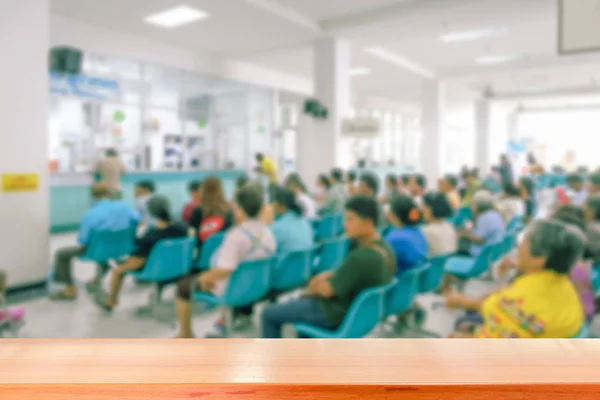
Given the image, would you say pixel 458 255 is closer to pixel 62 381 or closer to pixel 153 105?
pixel 62 381

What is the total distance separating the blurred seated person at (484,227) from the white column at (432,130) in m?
8.00

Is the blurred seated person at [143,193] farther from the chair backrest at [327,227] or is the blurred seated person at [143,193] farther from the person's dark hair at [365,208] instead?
the person's dark hair at [365,208]

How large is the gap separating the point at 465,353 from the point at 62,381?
18.5 inches

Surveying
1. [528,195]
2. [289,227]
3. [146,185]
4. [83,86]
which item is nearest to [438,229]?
[289,227]

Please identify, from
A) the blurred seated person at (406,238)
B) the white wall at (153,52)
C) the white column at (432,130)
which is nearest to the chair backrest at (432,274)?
the blurred seated person at (406,238)

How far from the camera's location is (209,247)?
146 inches

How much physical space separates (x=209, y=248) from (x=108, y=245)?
0.89m

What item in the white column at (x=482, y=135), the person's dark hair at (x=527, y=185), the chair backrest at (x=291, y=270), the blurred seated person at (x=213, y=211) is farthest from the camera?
the white column at (x=482, y=135)

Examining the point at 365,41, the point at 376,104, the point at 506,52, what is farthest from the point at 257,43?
the point at 376,104

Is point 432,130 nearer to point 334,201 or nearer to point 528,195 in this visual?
point 528,195

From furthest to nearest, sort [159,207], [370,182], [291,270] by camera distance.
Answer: [370,182]
[159,207]
[291,270]

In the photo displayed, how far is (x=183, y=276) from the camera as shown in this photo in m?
3.71

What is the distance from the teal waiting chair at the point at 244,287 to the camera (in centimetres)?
278

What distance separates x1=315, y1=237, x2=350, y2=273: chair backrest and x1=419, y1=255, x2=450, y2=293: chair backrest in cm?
78
